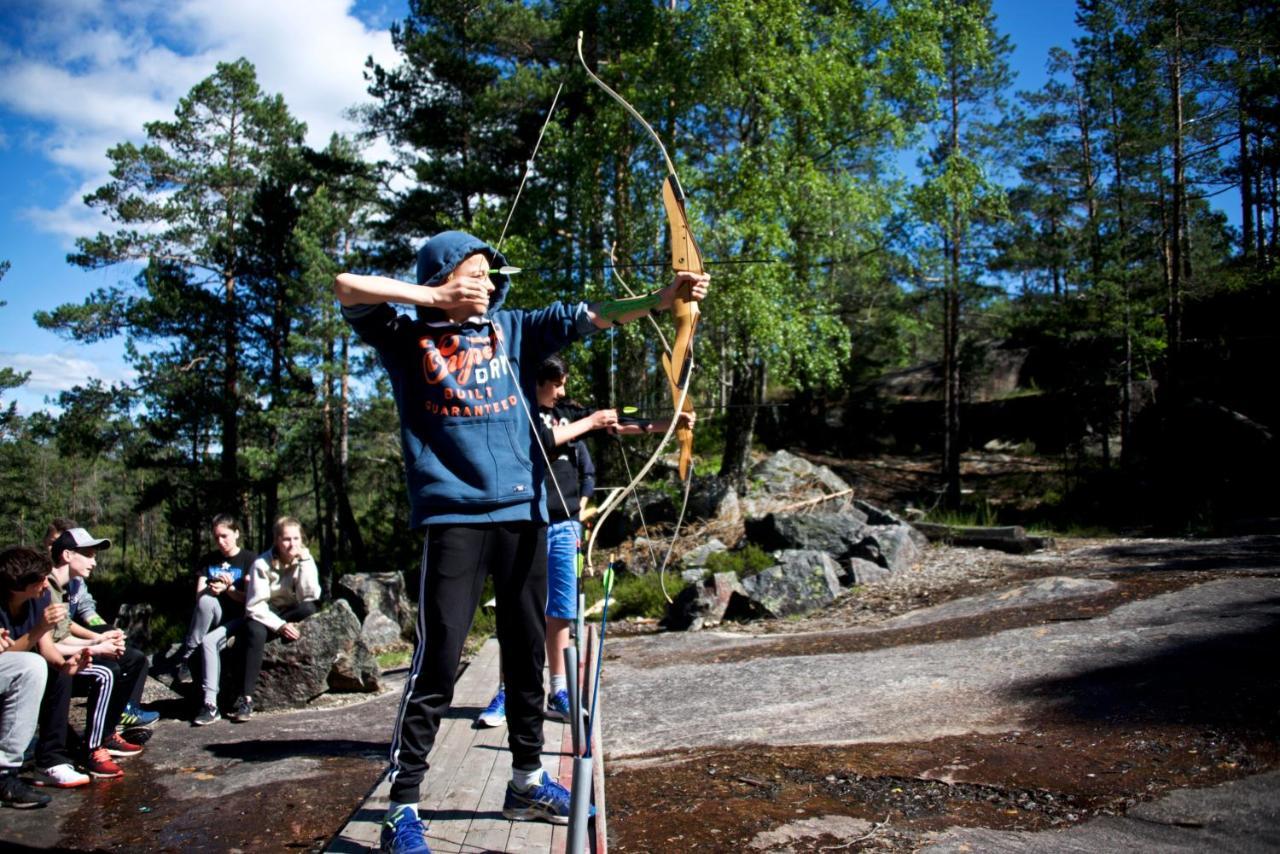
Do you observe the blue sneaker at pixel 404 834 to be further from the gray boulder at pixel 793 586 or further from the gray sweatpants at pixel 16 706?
the gray boulder at pixel 793 586

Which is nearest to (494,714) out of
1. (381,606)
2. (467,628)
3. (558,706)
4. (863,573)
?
(558,706)

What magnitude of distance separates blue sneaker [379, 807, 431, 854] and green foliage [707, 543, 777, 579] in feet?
28.2

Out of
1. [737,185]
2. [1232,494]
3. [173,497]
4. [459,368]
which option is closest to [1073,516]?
[1232,494]

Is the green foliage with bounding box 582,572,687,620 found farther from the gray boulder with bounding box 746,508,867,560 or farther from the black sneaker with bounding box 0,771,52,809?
the black sneaker with bounding box 0,771,52,809

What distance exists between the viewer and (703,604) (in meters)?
9.66

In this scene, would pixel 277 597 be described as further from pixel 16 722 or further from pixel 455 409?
pixel 455 409

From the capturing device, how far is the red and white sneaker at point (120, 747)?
5.21 metres

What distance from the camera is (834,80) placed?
1552 centimetres

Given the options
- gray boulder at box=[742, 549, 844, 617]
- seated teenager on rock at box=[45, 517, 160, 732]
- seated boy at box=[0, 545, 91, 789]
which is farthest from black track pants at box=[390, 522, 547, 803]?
gray boulder at box=[742, 549, 844, 617]

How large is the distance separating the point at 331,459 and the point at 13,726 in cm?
1899

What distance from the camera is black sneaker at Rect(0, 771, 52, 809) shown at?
4.20m

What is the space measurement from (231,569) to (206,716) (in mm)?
958

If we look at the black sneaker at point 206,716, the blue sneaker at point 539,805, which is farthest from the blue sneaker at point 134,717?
the blue sneaker at point 539,805

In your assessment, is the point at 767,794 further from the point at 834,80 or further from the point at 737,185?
the point at 834,80
